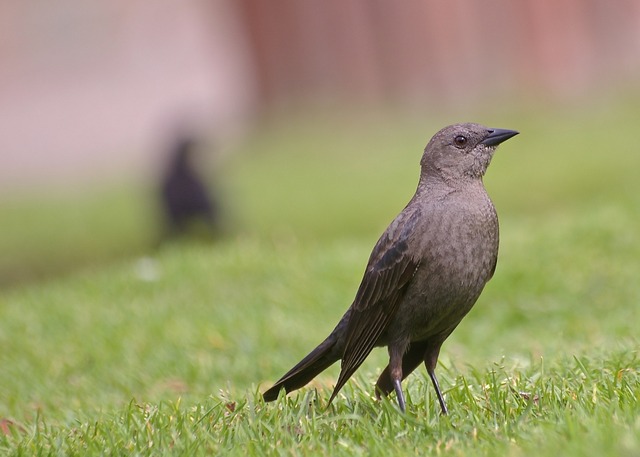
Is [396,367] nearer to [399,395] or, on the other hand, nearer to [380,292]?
[399,395]

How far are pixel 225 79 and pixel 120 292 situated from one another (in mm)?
12569

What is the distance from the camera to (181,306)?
8352mm

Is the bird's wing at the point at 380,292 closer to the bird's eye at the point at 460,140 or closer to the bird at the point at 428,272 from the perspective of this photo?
the bird at the point at 428,272

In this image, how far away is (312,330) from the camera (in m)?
7.62

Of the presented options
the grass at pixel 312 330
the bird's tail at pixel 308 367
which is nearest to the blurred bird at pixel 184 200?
the grass at pixel 312 330

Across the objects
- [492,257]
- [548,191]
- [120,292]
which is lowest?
[548,191]

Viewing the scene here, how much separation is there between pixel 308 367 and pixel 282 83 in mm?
16325

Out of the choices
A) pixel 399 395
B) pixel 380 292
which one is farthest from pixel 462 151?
pixel 399 395

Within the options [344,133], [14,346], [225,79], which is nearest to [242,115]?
[225,79]

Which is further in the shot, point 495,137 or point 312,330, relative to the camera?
point 312,330

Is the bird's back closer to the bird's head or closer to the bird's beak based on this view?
the bird's head

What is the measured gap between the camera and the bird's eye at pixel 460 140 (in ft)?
16.5

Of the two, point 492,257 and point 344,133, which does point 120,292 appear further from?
point 344,133

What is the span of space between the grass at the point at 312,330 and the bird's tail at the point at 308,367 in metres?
0.12
